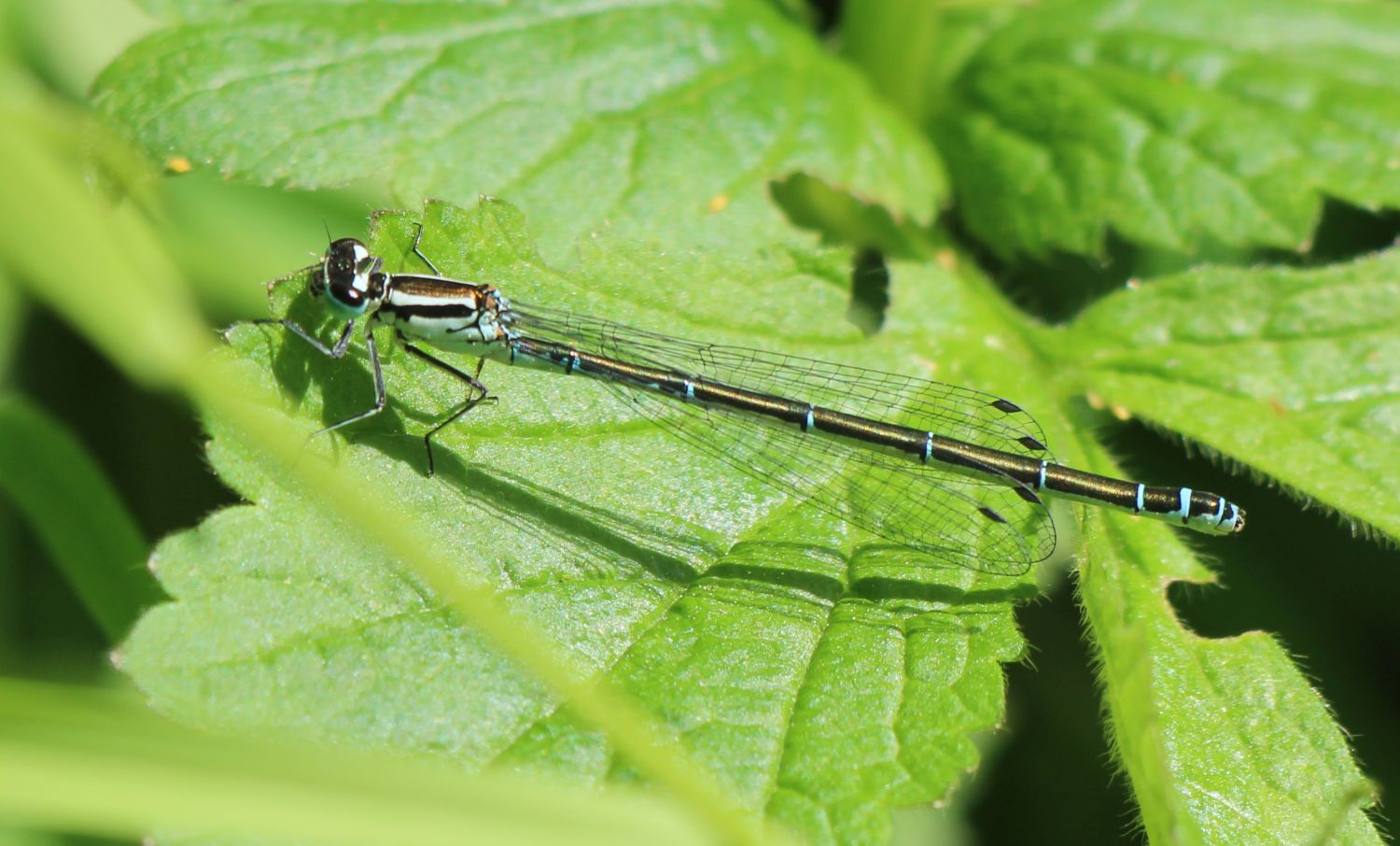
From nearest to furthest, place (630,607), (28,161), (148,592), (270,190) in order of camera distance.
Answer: (28,161)
(630,607)
(148,592)
(270,190)

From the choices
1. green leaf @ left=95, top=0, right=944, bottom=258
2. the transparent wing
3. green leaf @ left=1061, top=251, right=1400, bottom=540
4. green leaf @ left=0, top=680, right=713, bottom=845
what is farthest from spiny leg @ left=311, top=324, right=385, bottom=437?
green leaf @ left=1061, top=251, right=1400, bottom=540

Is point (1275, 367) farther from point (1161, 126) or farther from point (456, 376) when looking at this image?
point (456, 376)

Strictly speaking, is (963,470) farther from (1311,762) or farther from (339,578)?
(339,578)

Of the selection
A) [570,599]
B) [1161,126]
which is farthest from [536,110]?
[1161,126]

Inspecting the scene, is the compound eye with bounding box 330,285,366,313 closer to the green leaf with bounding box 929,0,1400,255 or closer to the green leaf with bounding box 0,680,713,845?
the green leaf with bounding box 0,680,713,845

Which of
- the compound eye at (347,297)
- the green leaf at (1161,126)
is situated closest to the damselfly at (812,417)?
the compound eye at (347,297)

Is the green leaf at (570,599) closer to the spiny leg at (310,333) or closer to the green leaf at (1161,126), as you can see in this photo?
the spiny leg at (310,333)

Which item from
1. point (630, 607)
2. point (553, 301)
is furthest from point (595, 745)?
point (553, 301)

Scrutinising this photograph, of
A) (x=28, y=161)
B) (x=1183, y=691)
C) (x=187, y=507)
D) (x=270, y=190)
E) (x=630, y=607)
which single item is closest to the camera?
(x=28, y=161)
